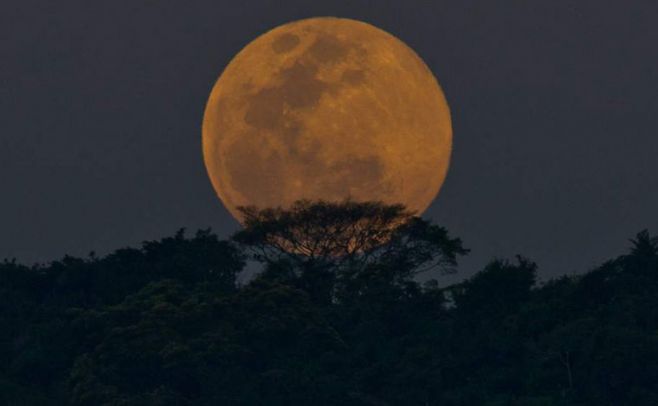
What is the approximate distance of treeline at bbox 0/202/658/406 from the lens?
81812 mm

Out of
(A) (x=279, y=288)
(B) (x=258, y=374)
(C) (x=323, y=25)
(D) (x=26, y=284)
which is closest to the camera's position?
(B) (x=258, y=374)

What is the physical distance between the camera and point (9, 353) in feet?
297

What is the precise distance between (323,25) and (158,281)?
1610cm

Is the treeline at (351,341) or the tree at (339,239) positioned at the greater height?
the tree at (339,239)

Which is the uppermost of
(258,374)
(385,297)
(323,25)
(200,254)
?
(323,25)

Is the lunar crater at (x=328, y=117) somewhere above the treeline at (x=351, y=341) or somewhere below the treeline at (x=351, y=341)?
above

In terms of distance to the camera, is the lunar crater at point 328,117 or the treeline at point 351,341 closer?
the treeline at point 351,341

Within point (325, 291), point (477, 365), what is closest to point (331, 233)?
point (325, 291)

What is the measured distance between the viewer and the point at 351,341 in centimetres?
8750

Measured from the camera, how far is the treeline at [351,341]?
81.8m

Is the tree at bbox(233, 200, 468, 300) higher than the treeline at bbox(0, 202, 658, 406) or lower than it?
higher

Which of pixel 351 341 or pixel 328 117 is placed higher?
pixel 328 117

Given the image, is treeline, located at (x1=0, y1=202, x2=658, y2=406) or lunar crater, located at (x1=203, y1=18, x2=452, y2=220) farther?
lunar crater, located at (x1=203, y1=18, x2=452, y2=220)

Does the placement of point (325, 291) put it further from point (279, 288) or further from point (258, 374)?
point (258, 374)
